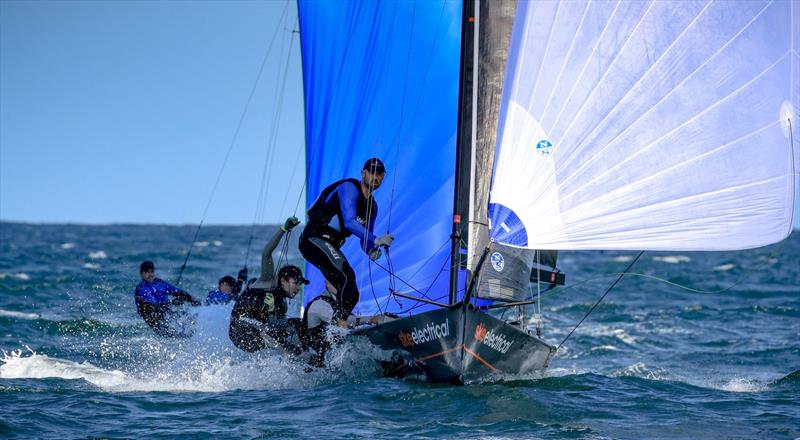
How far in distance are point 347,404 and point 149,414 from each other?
1679mm

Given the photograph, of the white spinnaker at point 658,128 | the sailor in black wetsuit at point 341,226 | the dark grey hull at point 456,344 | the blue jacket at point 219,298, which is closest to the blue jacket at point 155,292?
the blue jacket at point 219,298

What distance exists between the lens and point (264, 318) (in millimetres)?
9695

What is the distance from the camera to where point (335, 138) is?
11.7 m

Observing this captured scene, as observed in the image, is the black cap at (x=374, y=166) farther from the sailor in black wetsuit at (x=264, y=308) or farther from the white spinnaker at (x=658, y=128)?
the white spinnaker at (x=658, y=128)

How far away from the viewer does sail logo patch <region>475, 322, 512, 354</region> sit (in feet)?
28.7

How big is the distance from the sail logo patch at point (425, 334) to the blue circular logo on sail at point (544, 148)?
5.65 feet

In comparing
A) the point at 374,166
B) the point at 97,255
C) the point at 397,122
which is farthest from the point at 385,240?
the point at 97,255

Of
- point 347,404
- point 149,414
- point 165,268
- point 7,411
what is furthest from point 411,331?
point 165,268

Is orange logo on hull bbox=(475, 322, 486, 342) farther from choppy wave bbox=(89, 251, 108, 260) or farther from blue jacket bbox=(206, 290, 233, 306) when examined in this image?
choppy wave bbox=(89, 251, 108, 260)

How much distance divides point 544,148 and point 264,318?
133 inches

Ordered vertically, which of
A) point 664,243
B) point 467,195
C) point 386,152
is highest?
point 386,152

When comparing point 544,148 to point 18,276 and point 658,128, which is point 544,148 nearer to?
point 658,128

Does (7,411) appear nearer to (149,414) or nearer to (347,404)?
A: (149,414)

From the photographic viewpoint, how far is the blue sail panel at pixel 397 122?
10.4 meters
